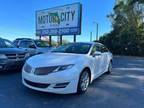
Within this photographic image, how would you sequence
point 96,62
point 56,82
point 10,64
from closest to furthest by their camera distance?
point 56,82, point 96,62, point 10,64

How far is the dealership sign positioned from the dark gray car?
12.6 meters

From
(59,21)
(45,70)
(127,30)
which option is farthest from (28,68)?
(127,30)

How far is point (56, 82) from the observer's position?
19.3ft

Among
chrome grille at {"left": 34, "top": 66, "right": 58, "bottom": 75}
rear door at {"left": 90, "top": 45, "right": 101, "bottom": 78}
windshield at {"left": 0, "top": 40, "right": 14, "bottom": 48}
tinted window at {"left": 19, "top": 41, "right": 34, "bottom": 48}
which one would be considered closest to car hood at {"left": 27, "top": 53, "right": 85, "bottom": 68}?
chrome grille at {"left": 34, "top": 66, "right": 58, "bottom": 75}

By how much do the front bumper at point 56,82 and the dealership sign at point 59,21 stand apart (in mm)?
16026

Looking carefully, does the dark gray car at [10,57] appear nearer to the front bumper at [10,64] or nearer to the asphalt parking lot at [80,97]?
the front bumper at [10,64]

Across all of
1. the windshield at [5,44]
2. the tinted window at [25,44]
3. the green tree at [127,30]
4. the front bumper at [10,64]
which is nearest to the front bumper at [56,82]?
the front bumper at [10,64]

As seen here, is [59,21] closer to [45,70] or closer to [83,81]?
[83,81]

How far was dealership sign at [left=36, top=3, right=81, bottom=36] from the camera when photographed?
864 inches

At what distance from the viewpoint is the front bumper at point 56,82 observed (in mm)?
5863

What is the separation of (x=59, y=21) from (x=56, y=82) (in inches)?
723

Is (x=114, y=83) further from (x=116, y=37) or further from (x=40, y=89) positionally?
(x=116, y=37)

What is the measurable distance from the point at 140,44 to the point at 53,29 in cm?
1232

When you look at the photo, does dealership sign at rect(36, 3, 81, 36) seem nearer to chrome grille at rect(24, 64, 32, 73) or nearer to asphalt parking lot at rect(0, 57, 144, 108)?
asphalt parking lot at rect(0, 57, 144, 108)
